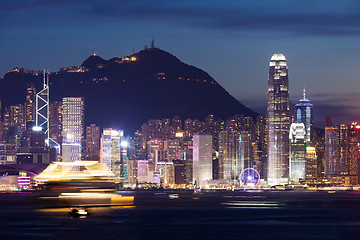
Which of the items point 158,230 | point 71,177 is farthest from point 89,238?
point 71,177

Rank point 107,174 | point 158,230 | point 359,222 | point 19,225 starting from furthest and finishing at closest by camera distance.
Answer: point 107,174 → point 359,222 → point 19,225 → point 158,230

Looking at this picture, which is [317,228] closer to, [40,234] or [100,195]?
[40,234]

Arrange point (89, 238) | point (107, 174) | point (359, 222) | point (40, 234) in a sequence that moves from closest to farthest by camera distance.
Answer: point (89, 238) → point (40, 234) → point (359, 222) → point (107, 174)

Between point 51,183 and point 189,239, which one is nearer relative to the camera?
point 189,239

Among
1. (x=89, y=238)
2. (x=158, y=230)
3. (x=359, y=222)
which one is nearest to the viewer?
(x=89, y=238)

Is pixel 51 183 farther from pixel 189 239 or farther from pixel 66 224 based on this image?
pixel 189 239

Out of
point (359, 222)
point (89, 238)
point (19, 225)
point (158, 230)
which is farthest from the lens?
point (359, 222)

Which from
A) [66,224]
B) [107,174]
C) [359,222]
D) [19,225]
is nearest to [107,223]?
[66,224]

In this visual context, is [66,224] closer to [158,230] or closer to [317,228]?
[158,230]

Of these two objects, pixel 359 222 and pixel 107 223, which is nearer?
pixel 107 223
